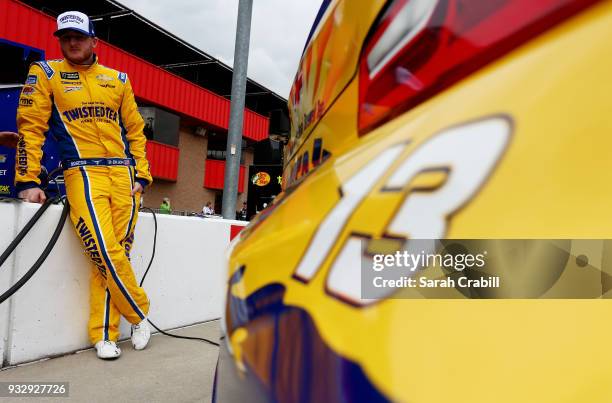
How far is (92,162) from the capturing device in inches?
96.2

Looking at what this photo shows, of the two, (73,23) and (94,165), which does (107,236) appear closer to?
(94,165)

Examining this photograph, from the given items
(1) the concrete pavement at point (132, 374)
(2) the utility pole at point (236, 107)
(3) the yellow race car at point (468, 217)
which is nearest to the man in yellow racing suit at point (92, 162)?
(1) the concrete pavement at point (132, 374)

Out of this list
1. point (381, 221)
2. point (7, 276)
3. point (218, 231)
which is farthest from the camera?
point (218, 231)

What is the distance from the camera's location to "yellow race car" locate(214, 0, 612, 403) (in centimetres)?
49

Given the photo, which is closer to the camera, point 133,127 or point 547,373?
point 547,373

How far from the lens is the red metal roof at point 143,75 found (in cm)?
1065

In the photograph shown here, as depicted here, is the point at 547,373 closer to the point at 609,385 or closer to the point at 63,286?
the point at 609,385

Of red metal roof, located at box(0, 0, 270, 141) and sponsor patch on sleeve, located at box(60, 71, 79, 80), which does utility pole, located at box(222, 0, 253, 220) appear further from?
red metal roof, located at box(0, 0, 270, 141)

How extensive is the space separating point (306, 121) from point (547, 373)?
0.75m

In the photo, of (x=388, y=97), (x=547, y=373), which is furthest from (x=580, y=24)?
(x=547, y=373)

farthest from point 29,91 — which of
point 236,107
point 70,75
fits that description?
point 236,107

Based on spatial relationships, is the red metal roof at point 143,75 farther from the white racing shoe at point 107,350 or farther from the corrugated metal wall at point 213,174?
the white racing shoe at point 107,350

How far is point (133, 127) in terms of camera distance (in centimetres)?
275

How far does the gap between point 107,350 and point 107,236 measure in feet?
2.02
